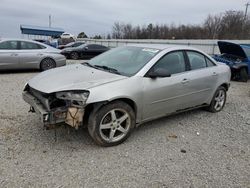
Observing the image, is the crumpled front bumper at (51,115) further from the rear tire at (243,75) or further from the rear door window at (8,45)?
the rear tire at (243,75)

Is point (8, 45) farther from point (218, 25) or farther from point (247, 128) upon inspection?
point (218, 25)

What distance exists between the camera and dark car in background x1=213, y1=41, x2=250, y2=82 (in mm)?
10273

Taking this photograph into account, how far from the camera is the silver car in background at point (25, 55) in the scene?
9242 millimetres

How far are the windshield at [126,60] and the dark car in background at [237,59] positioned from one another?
6.81 metres

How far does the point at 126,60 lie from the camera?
14.6 ft

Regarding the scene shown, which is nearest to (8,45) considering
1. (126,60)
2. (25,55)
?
(25,55)

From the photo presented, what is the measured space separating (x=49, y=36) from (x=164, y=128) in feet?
139

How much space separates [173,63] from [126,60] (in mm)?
860

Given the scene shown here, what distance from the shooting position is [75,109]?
3.38m

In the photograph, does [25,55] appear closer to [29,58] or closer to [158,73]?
[29,58]

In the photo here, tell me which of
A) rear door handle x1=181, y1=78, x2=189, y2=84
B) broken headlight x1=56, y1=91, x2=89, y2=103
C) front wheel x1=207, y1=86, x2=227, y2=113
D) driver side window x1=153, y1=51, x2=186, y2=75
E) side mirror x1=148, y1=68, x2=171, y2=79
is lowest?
front wheel x1=207, y1=86, x2=227, y2=113

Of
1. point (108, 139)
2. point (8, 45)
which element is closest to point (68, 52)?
point (8, 45)

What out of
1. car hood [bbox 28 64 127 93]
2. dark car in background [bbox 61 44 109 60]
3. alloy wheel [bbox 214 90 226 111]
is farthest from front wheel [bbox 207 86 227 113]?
dark car in background [bbox 61 44 109 60]

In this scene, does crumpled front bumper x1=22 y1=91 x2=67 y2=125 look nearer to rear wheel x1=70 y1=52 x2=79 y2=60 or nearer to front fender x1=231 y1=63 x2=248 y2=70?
front fender x1=231 y1=63 x2=248 y2=70
